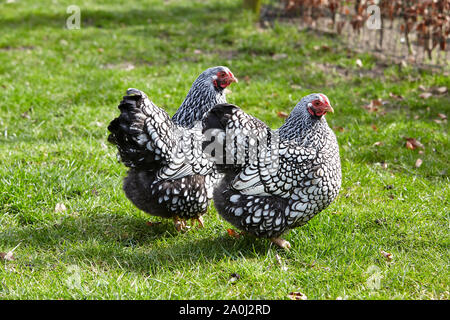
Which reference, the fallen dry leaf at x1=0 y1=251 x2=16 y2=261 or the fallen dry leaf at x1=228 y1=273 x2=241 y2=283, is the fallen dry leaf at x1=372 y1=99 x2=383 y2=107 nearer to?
the fallen dry leaf at x1=228 y1=273 x2=241 y2=283

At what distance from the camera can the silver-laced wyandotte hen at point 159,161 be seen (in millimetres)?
3301

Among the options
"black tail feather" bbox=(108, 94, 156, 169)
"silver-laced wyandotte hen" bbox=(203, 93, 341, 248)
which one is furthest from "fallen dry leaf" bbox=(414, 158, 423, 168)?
"black tail feather" bbox=(108, 94, 156, 169)

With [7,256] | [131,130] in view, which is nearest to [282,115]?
[131,130]

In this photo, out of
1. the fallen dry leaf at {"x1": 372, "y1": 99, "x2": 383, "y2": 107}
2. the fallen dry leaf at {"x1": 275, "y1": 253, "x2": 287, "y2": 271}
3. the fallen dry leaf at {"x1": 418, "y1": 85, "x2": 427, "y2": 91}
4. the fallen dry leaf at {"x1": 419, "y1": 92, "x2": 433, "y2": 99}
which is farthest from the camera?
the fallen dry leaf at {"x1": 418, "y1": 85, "x2": 427, "y2": 91}

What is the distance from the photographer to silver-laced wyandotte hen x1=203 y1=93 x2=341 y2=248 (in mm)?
3377

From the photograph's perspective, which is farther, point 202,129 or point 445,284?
point 202,129

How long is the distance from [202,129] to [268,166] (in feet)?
2.08

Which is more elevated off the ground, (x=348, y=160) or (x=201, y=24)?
(x=201, y=24)

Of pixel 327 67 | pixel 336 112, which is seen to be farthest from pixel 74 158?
pixel 327 67

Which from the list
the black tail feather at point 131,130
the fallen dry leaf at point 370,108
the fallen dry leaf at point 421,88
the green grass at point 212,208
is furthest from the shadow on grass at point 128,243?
the fallen dry leaf at point 421,88

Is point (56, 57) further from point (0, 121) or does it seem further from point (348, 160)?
point (348, 160)

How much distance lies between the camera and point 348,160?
5.10m

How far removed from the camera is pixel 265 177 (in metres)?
3.39

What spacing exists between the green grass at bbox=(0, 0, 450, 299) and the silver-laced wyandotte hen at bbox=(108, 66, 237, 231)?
37 centimetres
